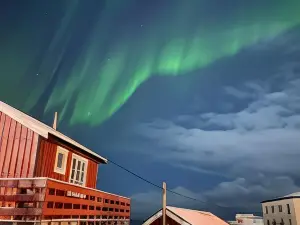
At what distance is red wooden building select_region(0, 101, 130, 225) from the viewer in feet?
39.2

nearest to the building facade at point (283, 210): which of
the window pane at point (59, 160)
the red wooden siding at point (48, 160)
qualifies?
the red wooden siding at point (48, 160)

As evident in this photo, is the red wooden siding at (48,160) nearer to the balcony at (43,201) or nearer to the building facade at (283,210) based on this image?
the balcony at (43,201)

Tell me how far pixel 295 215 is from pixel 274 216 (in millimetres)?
8821

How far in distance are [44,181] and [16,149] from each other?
14.9ft

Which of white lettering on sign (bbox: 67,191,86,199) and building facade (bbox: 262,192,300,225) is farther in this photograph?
building facade (bbox: 262,192,300,225)

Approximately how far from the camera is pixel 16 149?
614 inches

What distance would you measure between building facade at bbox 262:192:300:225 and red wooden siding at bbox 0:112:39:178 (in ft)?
213

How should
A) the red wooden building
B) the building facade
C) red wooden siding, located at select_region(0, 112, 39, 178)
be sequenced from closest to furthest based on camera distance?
the red wooden building
red wooden siding, located at select_region(0, 112, 39, 178)
the building facade

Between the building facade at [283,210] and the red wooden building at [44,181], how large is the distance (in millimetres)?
57115

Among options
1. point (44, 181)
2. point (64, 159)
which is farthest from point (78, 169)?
point (44, 181)

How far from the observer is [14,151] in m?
15.6

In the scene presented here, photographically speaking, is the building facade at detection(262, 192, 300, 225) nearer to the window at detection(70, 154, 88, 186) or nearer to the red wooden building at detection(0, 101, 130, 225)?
the red wooden building at detection(0, 101, 130, 225)

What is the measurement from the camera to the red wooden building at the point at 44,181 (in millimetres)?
11938

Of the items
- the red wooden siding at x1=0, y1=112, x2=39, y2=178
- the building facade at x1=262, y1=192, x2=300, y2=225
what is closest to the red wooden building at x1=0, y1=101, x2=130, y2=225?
the red wooden siding at x1=0, y1=112, x2=39, y2=178
